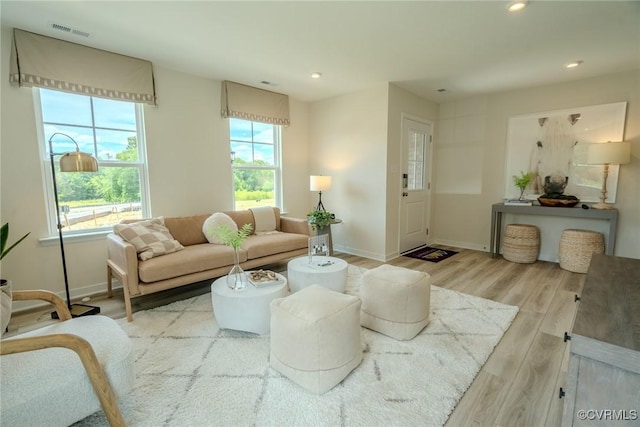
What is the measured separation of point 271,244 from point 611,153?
4210mm

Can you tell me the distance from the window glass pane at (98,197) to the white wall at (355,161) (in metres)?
2.80

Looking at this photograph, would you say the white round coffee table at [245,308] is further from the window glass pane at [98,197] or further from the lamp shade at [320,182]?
the lamp shade at [320,182]

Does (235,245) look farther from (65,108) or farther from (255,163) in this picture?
(255,163)

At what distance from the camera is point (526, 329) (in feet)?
7.71

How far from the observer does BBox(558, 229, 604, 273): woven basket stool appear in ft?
11.8

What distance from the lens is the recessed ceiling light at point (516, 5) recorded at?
2.13 metres

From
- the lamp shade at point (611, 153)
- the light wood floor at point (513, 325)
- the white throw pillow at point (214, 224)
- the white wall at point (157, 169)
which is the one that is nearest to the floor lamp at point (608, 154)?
the lamp shade at point (611, 153)

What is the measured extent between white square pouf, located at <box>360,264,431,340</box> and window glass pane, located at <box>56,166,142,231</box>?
2873 millimetres

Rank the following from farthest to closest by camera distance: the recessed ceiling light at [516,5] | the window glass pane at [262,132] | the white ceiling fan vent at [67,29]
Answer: the window glass pane at [262,132] < the white ceiling fan vent at [67,29] < the recessed ceiling light at [516,5]

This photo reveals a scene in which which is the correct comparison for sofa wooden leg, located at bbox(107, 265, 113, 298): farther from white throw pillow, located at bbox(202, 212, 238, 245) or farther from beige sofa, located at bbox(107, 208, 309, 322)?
white throw pillow, located at bbox(202, 212, 238, 245)

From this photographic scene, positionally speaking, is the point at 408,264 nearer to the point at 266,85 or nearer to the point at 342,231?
the point at 342,231

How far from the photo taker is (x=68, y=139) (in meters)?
2.93

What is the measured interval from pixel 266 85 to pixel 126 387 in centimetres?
388

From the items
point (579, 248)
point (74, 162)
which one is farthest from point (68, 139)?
point (579, 248)
